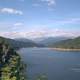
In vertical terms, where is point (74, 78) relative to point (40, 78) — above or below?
below

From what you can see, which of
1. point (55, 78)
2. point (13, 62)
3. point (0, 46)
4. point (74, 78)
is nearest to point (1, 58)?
point (0, 46)

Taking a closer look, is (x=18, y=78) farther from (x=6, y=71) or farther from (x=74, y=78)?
(x=74, y=78)

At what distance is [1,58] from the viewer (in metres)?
61.6

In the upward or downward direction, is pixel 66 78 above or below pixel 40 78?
below

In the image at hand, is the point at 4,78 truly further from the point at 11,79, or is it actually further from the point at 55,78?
the point at 55,78

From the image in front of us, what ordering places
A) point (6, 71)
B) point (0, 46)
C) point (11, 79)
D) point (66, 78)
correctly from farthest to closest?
point (66, 78), point (0, 46), point (6, 71), point (11, 79)

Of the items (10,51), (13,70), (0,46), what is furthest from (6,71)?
(10,51)

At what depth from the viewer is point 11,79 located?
1085cm

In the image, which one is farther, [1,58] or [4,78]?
[1,58]

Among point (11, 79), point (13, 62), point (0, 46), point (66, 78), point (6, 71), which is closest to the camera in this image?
point (11, 79)

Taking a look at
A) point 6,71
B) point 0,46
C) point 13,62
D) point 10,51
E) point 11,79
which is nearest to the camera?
point 11,79

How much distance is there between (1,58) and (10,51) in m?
A: 16.8

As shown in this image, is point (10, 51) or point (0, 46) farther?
point (10, 51)

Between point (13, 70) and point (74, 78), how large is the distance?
57.0m
